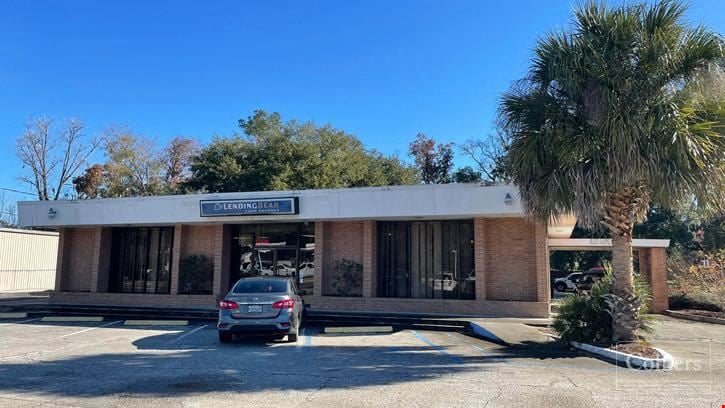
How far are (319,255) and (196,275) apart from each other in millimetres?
5478

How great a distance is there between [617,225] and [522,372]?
4.38 m

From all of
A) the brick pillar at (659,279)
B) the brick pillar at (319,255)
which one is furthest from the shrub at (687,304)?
the brick pillar at (319,255)

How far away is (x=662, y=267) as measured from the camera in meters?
19.9

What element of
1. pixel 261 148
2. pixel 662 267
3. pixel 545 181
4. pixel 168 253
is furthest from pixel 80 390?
pixel 261 148

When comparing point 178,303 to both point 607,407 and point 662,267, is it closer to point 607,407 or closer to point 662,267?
point 607,407

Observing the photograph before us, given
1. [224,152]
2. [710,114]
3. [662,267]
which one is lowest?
[662,267]

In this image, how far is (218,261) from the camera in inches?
789

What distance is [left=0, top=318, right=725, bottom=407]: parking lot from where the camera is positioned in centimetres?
666

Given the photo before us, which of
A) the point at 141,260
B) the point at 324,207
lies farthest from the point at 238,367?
the point at 141,260

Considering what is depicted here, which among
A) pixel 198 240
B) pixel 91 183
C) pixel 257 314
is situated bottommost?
pixel 257 314

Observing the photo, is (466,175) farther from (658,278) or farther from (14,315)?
(14,315)

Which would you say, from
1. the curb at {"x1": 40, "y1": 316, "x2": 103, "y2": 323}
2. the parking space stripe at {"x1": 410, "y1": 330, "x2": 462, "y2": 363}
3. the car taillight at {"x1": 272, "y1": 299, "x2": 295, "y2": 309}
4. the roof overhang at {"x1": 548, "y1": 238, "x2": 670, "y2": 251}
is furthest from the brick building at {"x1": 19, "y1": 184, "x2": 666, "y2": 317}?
the car taillight at {"x1": 272, "y1": 299, "x2": 295, "y2": 309}

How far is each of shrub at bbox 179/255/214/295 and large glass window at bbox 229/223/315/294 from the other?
92cm

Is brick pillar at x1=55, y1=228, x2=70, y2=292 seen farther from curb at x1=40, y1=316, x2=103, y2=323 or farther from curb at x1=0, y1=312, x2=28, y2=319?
curb at x1=40, y1=316, x2=103, y2=323
